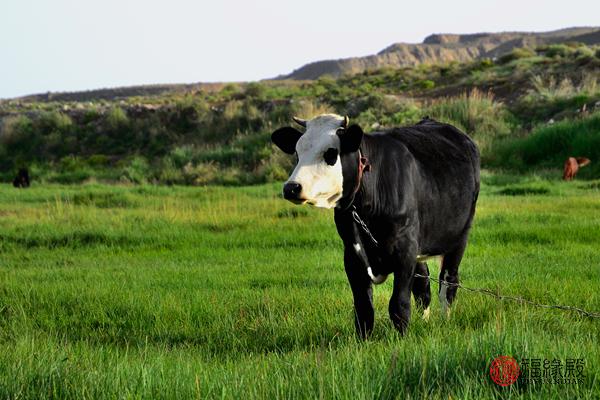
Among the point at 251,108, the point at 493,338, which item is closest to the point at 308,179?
the point at 493,338

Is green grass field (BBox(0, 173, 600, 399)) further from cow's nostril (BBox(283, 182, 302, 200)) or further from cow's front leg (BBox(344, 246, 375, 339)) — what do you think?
cow's nostril (BBox(283, 182, 302, 200))

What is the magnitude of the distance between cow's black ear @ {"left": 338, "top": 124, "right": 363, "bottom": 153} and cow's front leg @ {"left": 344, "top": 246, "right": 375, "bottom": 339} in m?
0.81

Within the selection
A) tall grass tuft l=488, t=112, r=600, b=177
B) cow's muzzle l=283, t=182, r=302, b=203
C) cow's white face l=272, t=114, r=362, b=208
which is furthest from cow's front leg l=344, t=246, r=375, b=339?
tall grass tuft l=488, t=112, r=600, b=177

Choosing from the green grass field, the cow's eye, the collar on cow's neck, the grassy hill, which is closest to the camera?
the green grass field

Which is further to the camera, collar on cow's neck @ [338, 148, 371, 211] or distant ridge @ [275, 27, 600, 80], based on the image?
distant ridge @ [275, 27, 600, 80]

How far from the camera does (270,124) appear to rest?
27969 millimetres

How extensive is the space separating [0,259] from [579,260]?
7652 millimetres

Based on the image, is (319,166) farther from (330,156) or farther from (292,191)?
(292,191)

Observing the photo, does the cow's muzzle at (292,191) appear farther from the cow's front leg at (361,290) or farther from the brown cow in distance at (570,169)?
the brown cow in distance at (570,169)

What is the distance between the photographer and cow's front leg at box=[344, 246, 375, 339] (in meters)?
5.46

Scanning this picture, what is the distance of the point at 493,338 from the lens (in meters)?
4.11

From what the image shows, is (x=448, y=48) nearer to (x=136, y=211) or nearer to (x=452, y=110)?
(x=452, y=110)

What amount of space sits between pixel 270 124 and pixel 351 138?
23.2m

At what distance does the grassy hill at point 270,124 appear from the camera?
72.3 ft
